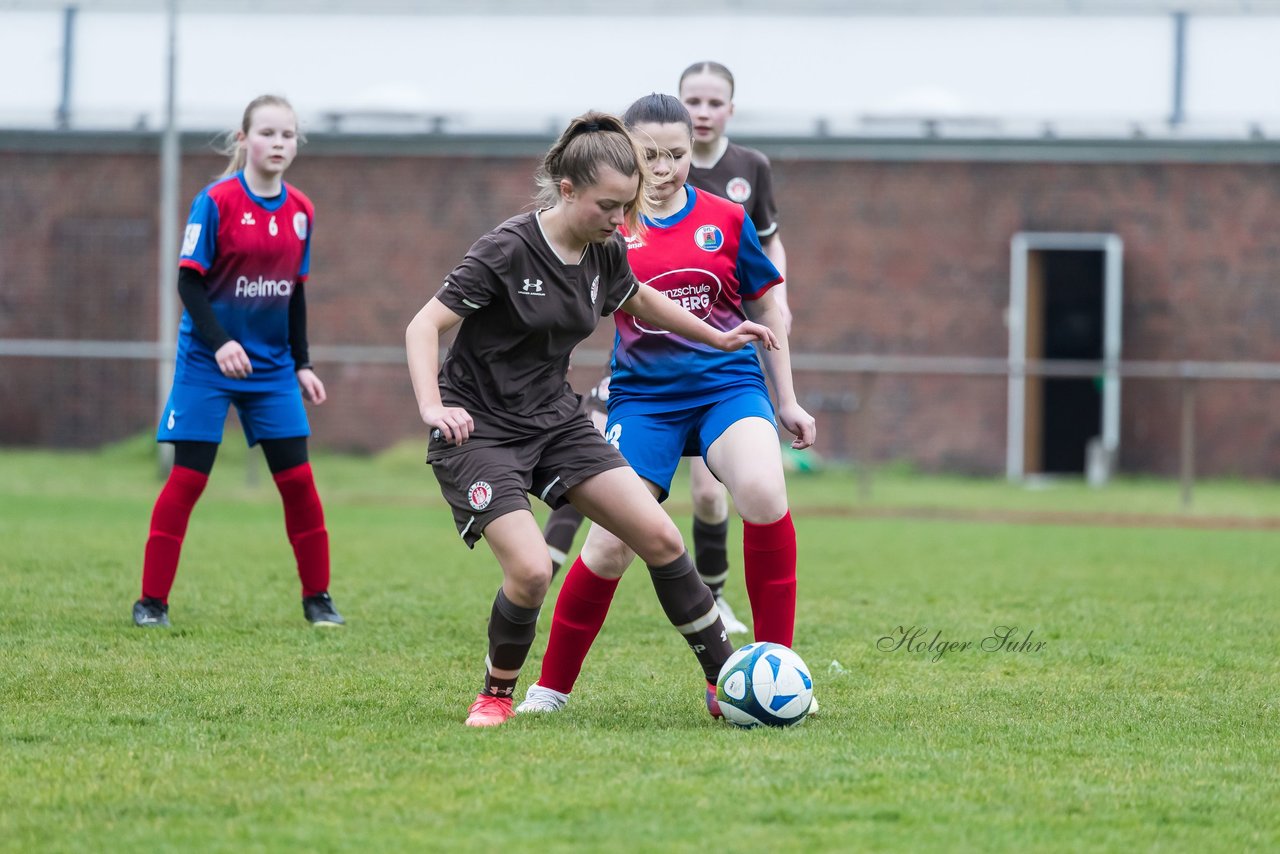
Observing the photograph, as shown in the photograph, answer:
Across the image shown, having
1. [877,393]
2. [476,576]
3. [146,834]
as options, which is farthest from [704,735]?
[877,393]

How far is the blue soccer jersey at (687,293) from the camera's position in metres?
4.91

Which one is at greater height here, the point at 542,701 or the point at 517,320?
the point at 517,320

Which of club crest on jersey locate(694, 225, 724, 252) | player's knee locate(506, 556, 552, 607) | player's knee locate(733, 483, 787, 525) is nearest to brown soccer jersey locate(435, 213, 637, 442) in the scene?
player's knee locate(506, 556, 552, 607)

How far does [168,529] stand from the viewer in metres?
6.38

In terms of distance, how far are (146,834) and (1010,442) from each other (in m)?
15.2

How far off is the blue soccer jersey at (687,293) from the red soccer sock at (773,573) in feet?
1.49

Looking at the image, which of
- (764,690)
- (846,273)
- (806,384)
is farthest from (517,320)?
(846,273)

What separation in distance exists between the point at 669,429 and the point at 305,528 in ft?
7.29

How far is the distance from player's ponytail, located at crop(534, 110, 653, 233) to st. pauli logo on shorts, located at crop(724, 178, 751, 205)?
1.67m

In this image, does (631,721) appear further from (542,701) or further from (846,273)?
(846,273)

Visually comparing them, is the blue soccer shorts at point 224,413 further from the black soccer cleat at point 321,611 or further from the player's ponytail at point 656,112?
the player's ponytail at point 656,112

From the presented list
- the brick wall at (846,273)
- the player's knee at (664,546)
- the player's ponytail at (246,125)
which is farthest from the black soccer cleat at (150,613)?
the brick wall at (846,273)

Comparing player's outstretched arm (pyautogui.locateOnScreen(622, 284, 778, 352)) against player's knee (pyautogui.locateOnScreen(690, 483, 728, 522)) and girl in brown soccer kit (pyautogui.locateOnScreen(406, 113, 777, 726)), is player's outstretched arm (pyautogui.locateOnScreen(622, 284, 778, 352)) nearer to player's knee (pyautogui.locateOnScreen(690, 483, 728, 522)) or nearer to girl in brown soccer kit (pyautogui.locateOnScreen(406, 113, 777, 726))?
girl in brown soccer kit (pyautogui.locateOnScreen(406, 113, 777, 726))

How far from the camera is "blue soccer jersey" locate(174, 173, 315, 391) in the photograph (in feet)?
20.3
